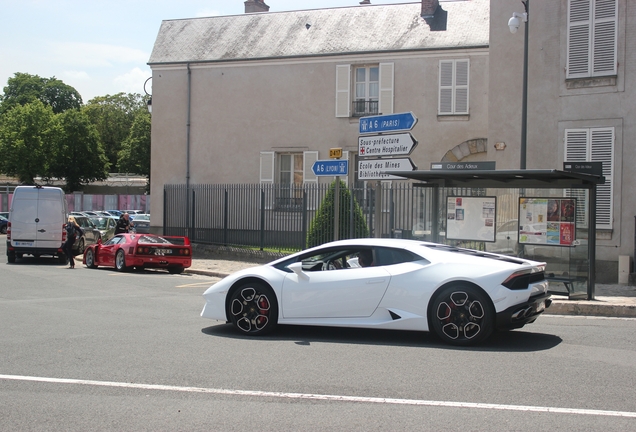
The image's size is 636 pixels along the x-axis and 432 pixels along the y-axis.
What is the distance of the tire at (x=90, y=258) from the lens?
69.1 ft

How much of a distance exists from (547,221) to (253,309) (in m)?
6.14

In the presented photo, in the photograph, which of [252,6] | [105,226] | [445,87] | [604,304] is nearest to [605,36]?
[604,304]

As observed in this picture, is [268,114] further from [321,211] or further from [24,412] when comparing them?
[24,412]

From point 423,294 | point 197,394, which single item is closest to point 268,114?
point 423,294

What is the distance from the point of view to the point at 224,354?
25.1ft

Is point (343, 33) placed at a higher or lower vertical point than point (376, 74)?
higher

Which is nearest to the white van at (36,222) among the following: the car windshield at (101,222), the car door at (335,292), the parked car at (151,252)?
the parked car at (151,252)

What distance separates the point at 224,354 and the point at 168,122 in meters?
20.8

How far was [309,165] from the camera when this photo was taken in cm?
2488

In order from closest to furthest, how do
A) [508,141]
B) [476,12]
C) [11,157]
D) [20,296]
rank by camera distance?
[20,296], [508,141], [476,12], [11,157]

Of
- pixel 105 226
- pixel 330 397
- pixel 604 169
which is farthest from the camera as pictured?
pixel 105 226

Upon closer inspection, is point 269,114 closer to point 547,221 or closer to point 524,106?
point 524,106

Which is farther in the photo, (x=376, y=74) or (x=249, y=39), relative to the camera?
(x=249, y=39)

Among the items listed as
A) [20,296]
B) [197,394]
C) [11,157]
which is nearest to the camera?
[197,394]
